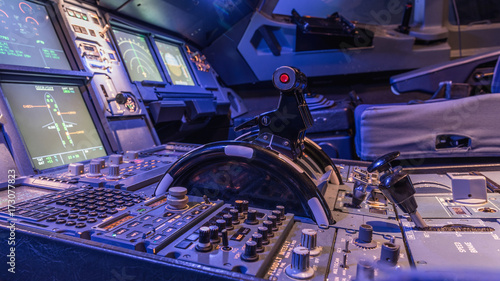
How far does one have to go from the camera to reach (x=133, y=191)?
1309 mm

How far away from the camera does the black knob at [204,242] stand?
2.57 ft

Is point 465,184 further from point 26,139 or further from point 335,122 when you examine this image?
point 26,139

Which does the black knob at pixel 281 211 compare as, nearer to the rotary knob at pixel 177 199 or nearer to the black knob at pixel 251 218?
the black knob at pixel 251 218

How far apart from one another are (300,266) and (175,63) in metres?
3.15

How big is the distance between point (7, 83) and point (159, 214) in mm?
1356

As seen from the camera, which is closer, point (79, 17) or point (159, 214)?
point (159, 214)

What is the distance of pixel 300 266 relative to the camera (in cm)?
70

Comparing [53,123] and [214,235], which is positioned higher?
[53,123]

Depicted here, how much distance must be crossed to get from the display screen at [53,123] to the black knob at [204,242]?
4.24ft

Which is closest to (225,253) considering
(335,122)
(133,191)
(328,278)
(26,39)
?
(328,278)

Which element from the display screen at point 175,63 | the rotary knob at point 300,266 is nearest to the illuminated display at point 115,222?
the rotary knob at point 300,266

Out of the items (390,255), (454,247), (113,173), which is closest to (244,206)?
(390,255)

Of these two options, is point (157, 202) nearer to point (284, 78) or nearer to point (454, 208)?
point (284, 78)

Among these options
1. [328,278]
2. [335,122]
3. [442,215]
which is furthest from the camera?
[335,122]
